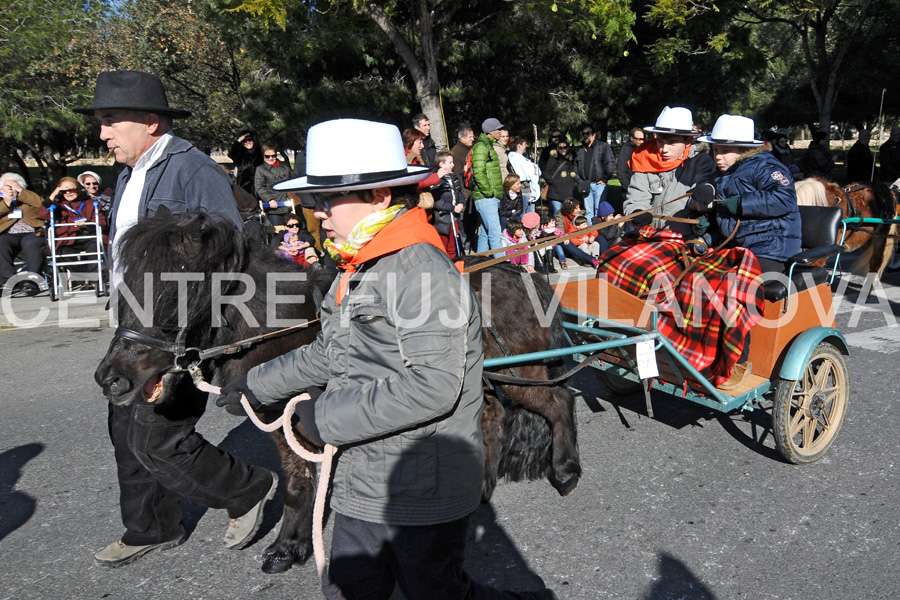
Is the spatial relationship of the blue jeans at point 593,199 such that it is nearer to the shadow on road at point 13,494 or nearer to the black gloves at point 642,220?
the black gloves at point 642,220

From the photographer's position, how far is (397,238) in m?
2.01

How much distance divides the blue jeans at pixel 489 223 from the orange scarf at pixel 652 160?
486 cm

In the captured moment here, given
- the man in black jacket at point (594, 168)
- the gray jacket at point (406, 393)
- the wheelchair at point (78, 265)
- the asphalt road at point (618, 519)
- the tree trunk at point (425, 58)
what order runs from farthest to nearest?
the man in black jacket at point (594, 168)
the tree trunk at point (425, 58)
the wheelchair at point (78, 265)
the asphalt road at point (618, 519)
the gray jacket at point (406, 393)

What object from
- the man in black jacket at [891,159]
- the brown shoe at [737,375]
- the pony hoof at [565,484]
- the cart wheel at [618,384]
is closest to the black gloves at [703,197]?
the brown shoe at [737,375]

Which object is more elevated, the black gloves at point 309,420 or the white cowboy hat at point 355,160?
the white cowboy hat at point 355,160

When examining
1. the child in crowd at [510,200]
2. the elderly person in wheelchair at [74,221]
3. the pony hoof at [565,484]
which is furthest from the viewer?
the child in crowd at [510,200]

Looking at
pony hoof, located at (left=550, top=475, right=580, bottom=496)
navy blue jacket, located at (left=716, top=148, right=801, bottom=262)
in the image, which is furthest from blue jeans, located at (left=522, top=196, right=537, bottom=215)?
pony hoof, located at (left=550, top=475, right=580, bottom=496)

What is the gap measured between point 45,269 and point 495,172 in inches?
279

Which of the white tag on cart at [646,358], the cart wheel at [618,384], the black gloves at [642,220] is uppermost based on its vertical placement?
the black gloves at [642,220]

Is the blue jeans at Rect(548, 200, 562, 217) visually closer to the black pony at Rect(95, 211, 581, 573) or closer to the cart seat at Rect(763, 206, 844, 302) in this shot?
the cart seat at Rect(763, 206, 844, 302)

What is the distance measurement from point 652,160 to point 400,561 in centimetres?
393

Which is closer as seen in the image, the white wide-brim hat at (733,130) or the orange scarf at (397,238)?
the orange scarf at (397,238)

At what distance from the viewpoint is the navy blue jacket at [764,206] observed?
438 centimetres

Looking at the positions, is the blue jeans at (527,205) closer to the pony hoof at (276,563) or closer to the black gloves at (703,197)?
the black gloves at (703,197)
